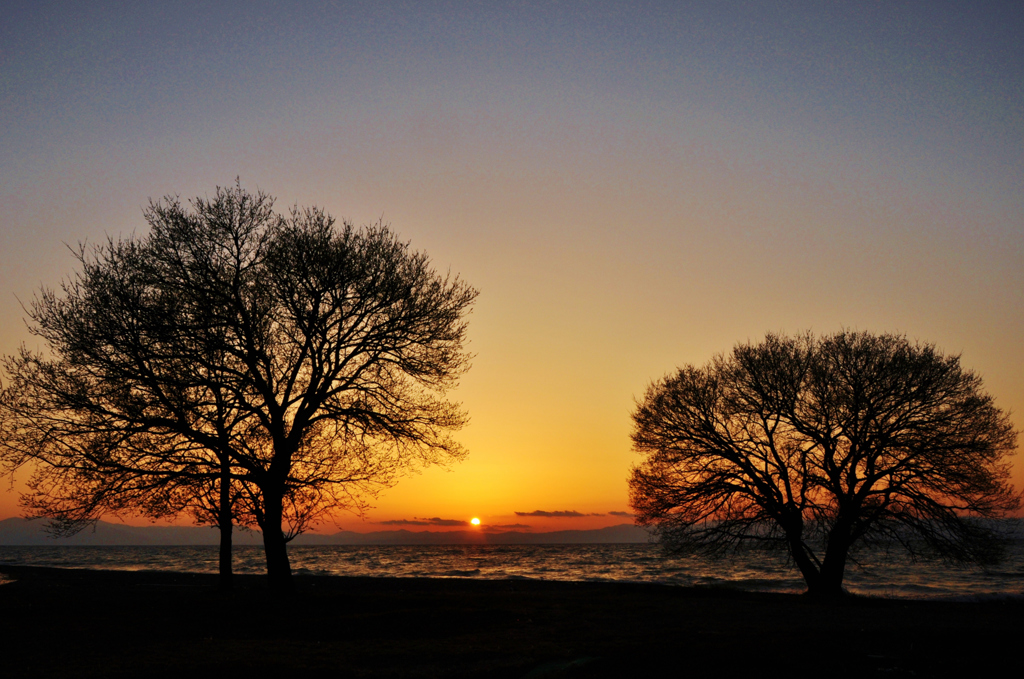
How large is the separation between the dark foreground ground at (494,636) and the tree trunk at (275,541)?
1.67ft

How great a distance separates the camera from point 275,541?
19.9 metres

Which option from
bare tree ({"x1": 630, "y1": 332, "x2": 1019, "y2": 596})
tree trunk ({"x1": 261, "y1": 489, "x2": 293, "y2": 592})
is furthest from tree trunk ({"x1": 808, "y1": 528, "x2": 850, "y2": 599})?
tree trunk ({"x1": 261, "y1": 489, "x2": 293, "y2": 592})

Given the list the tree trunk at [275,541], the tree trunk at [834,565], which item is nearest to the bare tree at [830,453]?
the tree trunk at [834,565]

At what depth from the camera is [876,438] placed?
25.0 metres

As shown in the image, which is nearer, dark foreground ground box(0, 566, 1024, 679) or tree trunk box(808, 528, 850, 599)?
dark foreground ground box(0, 566, 1024, 679)

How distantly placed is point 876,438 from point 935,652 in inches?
604

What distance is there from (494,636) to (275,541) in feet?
27.9

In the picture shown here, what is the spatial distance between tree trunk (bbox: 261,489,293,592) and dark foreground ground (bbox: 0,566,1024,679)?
0.51 meters

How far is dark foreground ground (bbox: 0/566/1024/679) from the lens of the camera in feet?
35.9

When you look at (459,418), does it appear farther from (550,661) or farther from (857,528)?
(857,528)

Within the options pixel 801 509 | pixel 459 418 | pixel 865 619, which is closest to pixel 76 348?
pixel 459 418

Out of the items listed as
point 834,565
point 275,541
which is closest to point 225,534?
point 275,541

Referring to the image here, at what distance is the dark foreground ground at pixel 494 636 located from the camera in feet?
35.9

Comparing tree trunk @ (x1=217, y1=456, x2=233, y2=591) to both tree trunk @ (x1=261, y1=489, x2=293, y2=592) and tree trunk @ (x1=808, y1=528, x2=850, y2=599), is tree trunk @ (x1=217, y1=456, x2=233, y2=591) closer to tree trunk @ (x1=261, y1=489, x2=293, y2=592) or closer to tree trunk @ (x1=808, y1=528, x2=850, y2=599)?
tree trunk @ (x1=261, y1=489, x2=293, y2=592)
